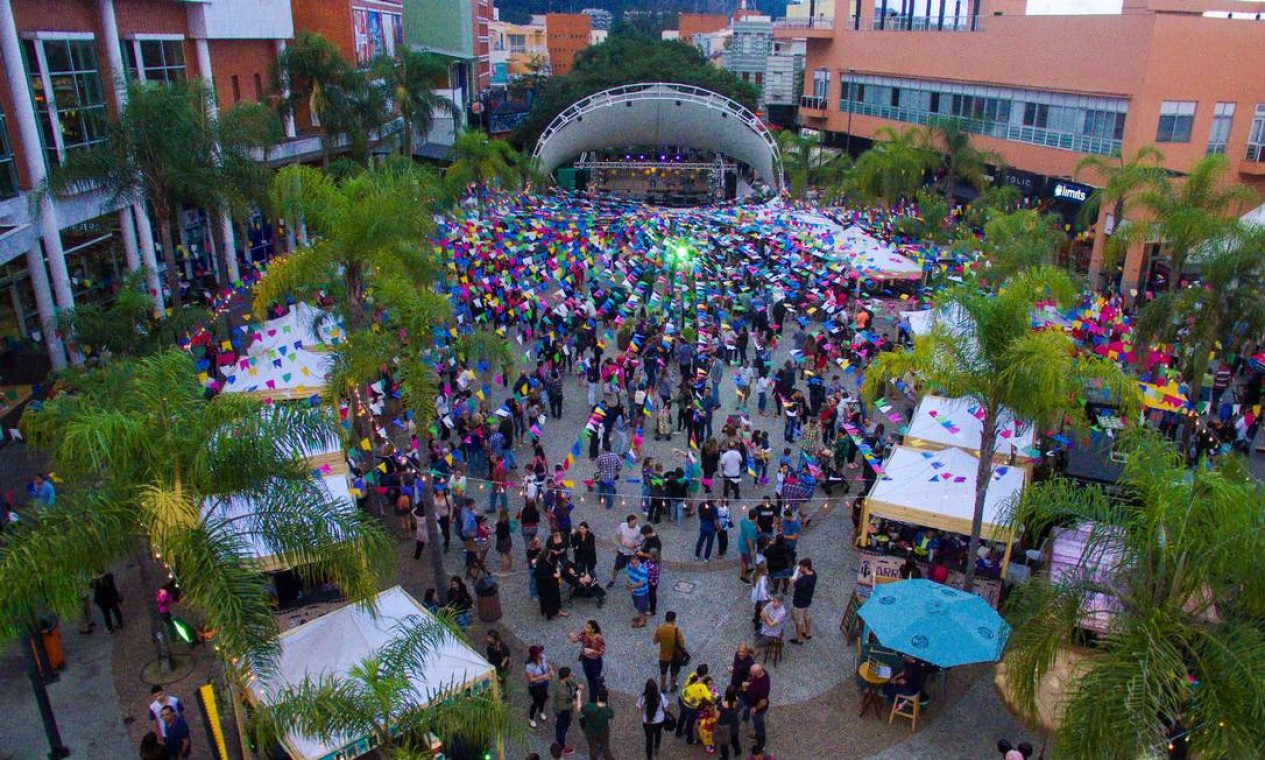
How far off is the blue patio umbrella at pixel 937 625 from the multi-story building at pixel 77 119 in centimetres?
1706

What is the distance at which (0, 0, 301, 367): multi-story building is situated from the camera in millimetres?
19109

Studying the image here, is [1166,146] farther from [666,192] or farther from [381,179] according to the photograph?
[666,192]

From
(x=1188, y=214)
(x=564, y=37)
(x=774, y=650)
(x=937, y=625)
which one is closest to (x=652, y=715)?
(x=774, y=650)

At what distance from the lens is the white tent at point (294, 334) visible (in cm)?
1681

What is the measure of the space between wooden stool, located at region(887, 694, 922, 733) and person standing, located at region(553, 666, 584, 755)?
142 inches

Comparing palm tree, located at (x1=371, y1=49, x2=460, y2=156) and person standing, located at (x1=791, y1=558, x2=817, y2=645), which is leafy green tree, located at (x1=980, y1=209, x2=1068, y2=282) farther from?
palm tree, located at (x1=371, y1=49, x2=460, y2=156)

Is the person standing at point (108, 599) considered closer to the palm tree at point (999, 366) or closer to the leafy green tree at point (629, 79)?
the palm tree at point (999, 366)

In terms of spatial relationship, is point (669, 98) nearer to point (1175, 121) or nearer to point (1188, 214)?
point (1175, 121)

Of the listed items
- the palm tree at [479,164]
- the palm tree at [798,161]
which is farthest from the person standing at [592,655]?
the palm tree at [798,161]

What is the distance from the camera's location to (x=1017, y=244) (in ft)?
72.8

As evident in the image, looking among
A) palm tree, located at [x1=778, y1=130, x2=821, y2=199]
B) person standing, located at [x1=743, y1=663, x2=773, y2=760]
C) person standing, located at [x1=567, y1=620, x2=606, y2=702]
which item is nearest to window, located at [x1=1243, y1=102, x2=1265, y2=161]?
palm tree, located at [x1=778, y1=130, x2=821, y2=199]

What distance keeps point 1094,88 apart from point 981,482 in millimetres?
27271

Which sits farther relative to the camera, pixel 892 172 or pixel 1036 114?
pixel 1036 114

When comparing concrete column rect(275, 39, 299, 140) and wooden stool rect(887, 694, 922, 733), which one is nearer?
wooden stool rect(887, 694, 922, 733)
